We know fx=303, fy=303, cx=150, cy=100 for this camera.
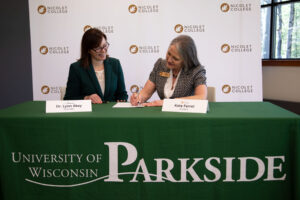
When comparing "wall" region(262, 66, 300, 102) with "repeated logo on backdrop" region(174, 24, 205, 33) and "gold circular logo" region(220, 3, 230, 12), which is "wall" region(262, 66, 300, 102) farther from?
"repeated logo on backdrop" region(174, 24, 205, 33)

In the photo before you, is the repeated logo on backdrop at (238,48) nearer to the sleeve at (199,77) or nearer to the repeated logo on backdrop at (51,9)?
the sleeve at (199,77)

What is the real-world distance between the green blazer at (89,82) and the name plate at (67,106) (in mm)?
809

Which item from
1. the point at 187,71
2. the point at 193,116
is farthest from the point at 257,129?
the point at 187,71

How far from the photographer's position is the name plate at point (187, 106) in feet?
5.46

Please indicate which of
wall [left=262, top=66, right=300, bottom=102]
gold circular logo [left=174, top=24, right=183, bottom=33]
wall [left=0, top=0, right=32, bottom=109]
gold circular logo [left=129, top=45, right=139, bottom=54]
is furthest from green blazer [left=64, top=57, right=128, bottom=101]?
wall [left=262, top=66, right=300, bottom=102]

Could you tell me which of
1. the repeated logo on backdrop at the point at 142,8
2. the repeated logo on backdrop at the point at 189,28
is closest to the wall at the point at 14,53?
the repeated logo on backdrop at the point at 142,8

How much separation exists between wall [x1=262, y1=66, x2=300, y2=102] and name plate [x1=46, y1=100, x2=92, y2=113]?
4338mm

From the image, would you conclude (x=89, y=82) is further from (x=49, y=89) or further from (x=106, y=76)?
(x=49, y=89)

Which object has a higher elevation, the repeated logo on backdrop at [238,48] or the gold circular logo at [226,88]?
the repeated logo on backdrop at [238,48]

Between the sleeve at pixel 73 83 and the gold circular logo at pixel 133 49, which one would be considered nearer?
the sleeve at pixel 73 83

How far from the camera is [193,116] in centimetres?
157

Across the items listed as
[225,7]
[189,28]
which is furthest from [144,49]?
[225,7]

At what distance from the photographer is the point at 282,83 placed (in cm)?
528

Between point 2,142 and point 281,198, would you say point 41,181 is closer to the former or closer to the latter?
point 2,142
